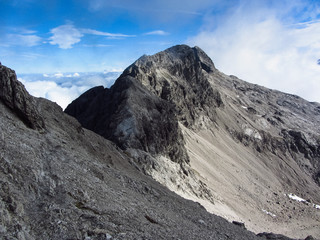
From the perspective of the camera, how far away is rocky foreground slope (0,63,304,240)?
13.4 m

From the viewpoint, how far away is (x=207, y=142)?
235 ft

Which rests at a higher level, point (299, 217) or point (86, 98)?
point (86, 98)

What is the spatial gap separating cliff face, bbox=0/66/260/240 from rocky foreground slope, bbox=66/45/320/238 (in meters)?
13.2

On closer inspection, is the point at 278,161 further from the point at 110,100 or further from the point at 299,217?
the point at 110,100

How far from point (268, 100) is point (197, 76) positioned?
67000 millimetres

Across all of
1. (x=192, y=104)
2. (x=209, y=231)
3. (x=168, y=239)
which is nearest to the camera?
(x=168, y=239)

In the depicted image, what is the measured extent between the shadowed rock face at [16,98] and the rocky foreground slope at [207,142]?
17.1 meters

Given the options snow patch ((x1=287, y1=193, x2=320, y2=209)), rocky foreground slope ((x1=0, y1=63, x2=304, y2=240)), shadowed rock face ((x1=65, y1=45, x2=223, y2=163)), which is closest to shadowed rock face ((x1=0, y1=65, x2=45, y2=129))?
rocky foreground slope ((x1=0, y1=63, x2=304, y2=240))

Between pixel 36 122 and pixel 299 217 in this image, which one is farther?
A: pixel 299 217

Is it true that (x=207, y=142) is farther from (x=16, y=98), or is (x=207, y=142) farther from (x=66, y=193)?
(x=66, y=193)

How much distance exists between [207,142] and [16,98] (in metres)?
54.8

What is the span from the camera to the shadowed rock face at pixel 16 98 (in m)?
22.4

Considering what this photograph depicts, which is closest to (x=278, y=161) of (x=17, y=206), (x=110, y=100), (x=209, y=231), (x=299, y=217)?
(x=299, y=217)

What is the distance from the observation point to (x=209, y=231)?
22000mm
